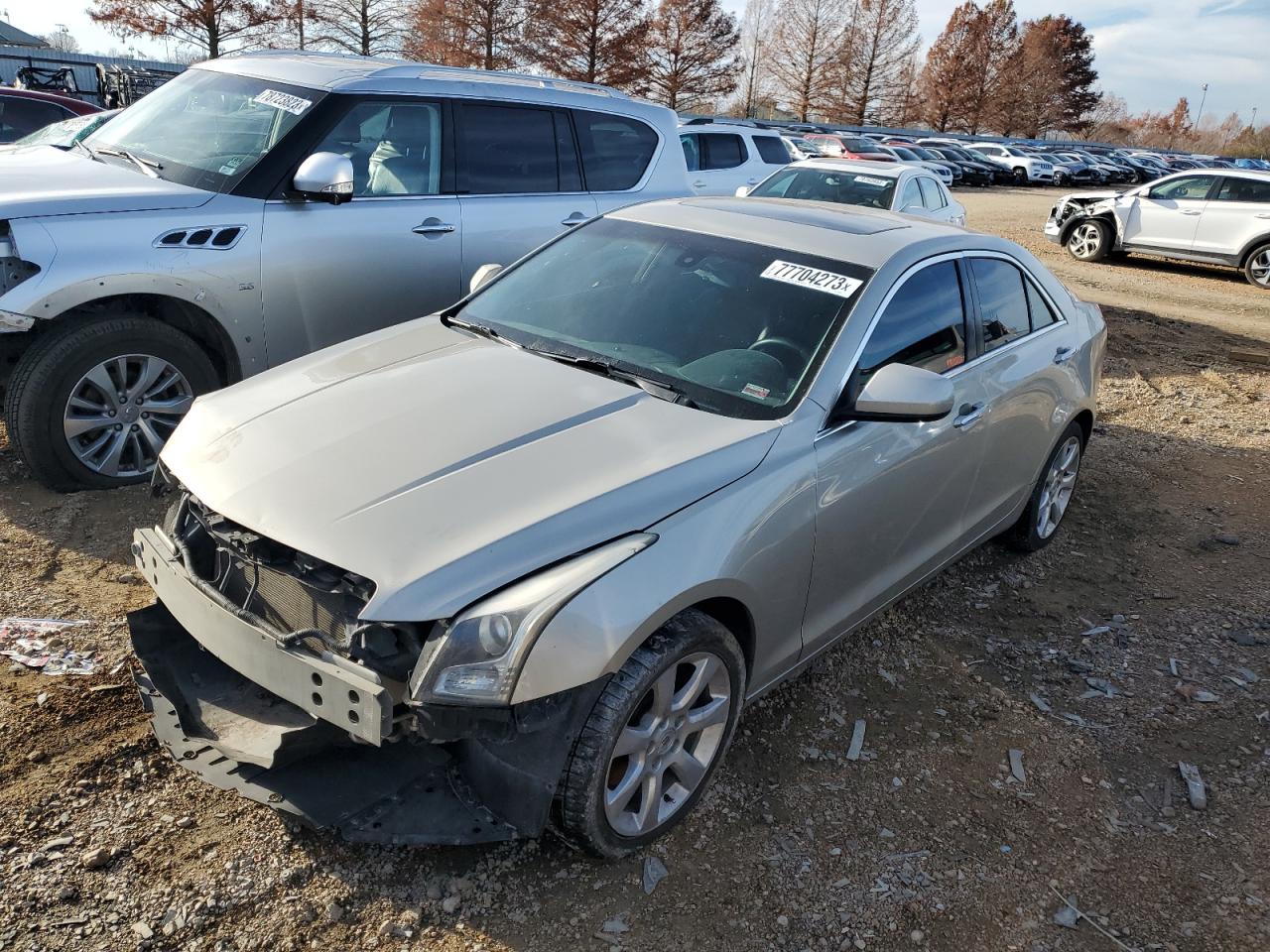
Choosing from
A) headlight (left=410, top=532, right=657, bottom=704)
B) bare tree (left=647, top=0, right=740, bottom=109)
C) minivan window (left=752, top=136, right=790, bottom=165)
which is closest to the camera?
headlight (left=410, top=532, right=657, bottom=704)

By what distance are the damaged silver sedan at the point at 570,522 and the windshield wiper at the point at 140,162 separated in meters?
2.16

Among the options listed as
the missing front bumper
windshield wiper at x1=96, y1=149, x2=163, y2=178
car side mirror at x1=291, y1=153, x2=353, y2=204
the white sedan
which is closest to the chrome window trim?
the missing front bumper

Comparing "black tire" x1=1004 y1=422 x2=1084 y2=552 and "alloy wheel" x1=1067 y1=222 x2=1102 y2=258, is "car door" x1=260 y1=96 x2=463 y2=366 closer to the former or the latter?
"black tire" x1=1004 y1=422 x2=1084 y2=552

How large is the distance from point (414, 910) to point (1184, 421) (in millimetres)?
7322

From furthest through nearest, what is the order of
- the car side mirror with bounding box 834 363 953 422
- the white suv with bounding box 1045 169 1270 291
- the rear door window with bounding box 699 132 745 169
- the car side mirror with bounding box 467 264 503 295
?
the white suv with bounding box 1045 169 1270 291, the rear door window with bounding box 699 132 745 169, the car side mirror with bounding box 467 264 503 295, the car side mirror with bounding box 834 363 953 422

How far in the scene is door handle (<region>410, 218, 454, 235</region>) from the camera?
5324mm

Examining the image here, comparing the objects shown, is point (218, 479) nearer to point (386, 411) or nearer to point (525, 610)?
point (386, 411)

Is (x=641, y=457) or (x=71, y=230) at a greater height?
(x=71, y=230)

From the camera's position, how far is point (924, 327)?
3.59 meters

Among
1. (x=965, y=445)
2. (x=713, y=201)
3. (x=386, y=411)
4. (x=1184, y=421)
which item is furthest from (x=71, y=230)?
(x=1184, y=421)

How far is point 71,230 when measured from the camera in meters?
4.24

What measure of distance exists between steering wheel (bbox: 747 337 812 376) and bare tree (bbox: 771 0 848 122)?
6327 cm

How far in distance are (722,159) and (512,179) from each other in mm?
7423

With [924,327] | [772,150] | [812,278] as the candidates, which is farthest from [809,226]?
[772,150]
